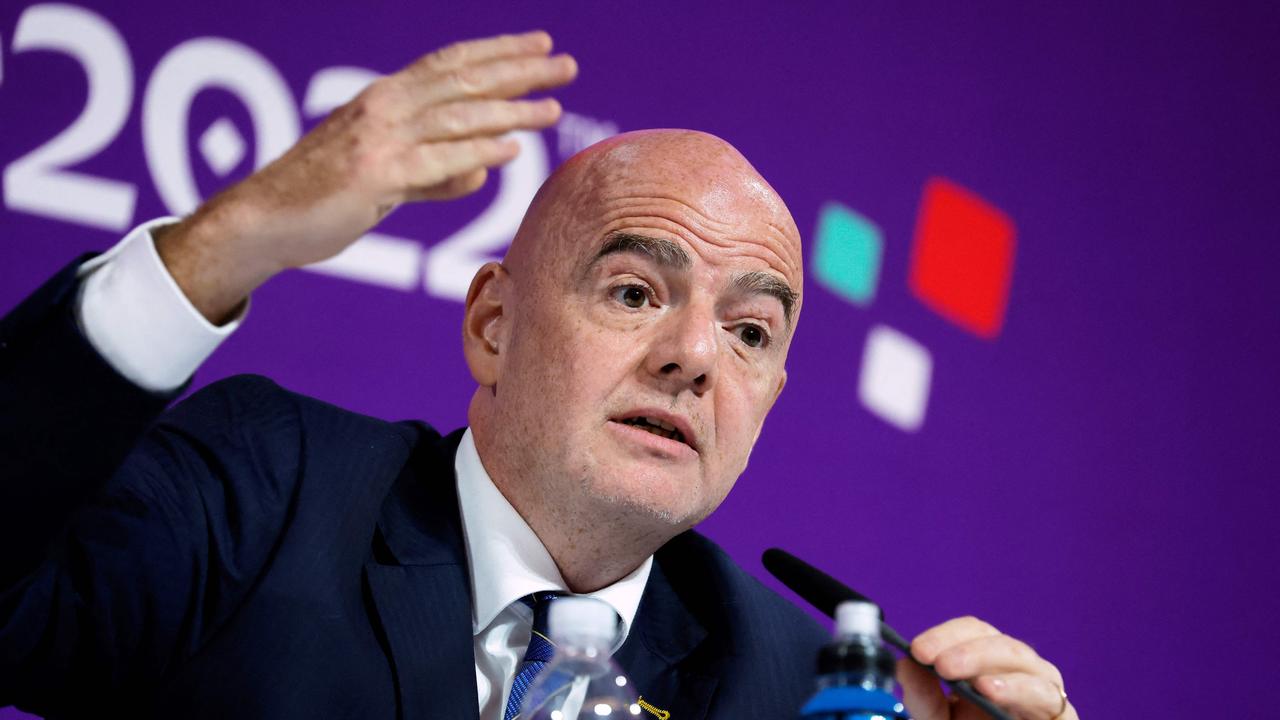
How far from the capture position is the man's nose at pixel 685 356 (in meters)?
1.81

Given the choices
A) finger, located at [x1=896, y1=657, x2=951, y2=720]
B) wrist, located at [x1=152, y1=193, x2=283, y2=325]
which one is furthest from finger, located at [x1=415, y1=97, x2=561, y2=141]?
finger, located at [x1=896, y1=657, x2=951, y2=720]

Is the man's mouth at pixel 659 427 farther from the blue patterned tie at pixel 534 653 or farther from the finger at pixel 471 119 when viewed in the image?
the finger at pixel 471 119

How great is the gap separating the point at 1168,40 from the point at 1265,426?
916 millimetres

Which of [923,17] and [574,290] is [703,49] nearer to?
[923,17]

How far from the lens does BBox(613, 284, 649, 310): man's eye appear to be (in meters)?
1.92

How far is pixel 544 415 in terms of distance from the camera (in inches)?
74.3

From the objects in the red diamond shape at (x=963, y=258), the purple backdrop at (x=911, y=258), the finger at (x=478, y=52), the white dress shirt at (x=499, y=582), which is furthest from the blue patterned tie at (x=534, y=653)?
the red diamond shape at (x=963, y=258)

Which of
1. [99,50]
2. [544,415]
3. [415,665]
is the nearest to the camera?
[415,665]

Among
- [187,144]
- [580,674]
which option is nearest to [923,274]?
[187,144]

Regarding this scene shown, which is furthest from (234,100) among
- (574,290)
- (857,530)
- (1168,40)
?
(1168,40)

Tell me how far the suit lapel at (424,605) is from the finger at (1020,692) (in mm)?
592

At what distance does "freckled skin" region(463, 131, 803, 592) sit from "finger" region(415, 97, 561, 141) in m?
0.54

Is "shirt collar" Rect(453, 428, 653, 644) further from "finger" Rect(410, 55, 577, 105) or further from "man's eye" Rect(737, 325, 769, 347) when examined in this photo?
"finger" Rect(410, 55, 577, 105)

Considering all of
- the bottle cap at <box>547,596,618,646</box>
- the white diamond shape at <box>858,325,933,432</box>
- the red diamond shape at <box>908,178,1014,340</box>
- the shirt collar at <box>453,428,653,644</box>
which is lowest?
the bottle cap at <box>547,596,618,646</box>
